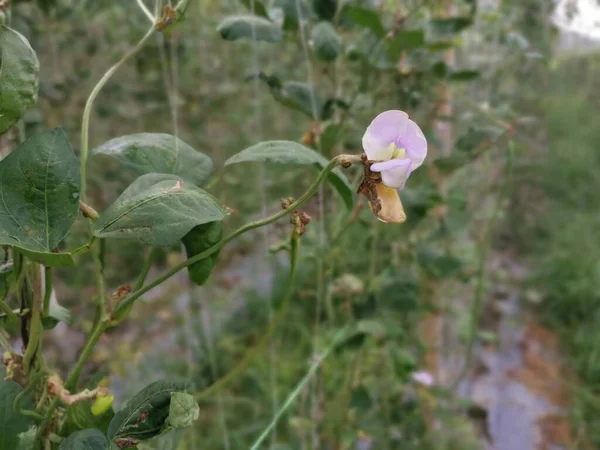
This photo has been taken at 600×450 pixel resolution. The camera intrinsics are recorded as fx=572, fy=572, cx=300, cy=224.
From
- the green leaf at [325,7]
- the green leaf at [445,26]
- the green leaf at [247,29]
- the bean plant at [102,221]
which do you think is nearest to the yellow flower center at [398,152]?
the bean plant at [102,221]

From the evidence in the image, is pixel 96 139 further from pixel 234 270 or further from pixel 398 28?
pixel 398 28

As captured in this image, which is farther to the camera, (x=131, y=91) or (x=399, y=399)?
(x=131, y=91)

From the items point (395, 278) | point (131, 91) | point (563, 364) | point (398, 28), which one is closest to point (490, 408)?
point (563, 364)

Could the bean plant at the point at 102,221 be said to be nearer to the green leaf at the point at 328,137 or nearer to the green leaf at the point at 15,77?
the green leaf at the point at 15,77

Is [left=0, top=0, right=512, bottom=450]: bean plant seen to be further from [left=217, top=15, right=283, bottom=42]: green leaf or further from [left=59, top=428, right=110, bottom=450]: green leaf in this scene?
[left=217, top=15, right=283, bottom=42]: green leaf

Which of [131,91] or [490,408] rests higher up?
[131,91]

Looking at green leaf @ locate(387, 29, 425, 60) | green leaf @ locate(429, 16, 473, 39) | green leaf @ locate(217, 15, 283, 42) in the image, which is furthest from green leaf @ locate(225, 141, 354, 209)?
green leaf @ locate(429, 16, 473, 39)
